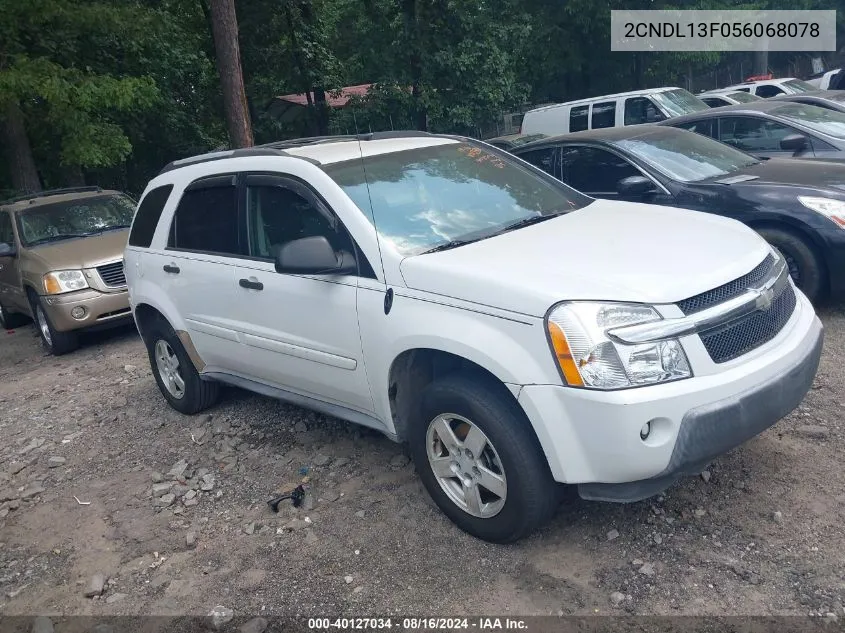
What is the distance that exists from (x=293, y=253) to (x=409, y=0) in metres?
14.1

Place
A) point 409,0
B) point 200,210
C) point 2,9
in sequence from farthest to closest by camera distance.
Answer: point 409,0 → point 2,9 → point 200,210

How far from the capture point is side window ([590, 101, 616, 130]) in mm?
13805

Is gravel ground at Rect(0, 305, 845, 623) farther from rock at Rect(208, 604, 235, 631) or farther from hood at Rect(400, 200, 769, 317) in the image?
hood at Rect(400, 200, 769, 317)

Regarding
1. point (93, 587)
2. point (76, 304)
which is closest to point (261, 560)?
point (93, 587)

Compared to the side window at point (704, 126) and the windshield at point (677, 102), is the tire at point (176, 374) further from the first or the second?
the windshield at point (677, 102)

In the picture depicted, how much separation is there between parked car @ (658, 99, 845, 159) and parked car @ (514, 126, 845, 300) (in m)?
1.23

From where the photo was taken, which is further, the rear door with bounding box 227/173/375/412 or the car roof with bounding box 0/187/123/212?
the car roof with bounding box 0/187/123/212

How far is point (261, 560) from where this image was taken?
3.69m

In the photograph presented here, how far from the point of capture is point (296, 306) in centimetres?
412

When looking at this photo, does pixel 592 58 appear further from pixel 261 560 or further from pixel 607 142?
pixel 261 560

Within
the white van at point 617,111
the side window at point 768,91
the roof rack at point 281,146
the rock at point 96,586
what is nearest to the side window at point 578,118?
the white van at point 617,111

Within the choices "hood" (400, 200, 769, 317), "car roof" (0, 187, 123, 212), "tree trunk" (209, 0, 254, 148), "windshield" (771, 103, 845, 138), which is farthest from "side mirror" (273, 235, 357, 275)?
"tree trunk" (209, 0, 254, 148)

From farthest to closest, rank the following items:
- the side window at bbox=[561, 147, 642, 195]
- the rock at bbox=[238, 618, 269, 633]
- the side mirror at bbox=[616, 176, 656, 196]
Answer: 1. the side window at bbox=[561, 147, 642, 195]
2. the side mirror at bbox=[616, 176, 656, 196]
3. the rock at bbox=[238, 618, 269, 633]

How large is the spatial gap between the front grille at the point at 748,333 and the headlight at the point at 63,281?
23.0ft
